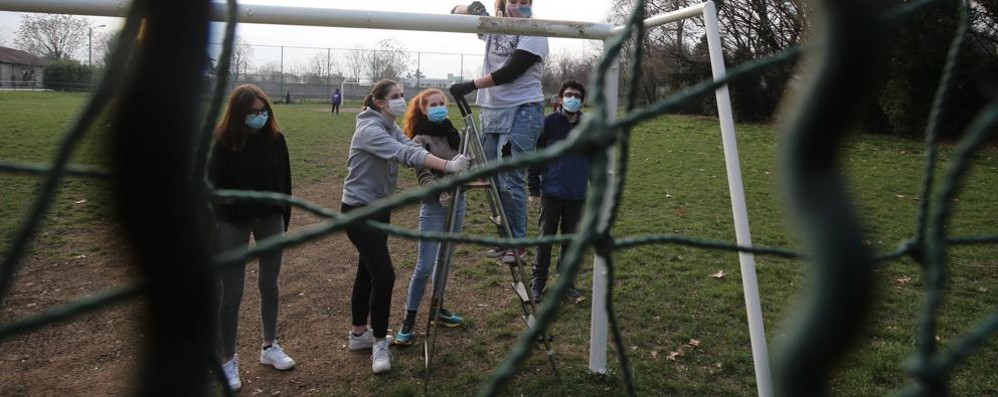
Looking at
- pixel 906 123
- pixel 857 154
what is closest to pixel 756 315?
pixel 857 154

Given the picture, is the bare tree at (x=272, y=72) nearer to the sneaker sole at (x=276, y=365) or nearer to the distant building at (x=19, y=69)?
the distant building at (x=19, y=69)

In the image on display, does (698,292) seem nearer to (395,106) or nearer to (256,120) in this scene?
(395,106)

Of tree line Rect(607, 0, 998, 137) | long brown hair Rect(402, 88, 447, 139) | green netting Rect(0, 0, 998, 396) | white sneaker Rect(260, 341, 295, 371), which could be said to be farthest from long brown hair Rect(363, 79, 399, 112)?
tree line Rect(607, 0, 998, 137)

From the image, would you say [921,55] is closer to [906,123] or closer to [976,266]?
[906,123]

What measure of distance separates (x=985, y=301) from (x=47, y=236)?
800 cm

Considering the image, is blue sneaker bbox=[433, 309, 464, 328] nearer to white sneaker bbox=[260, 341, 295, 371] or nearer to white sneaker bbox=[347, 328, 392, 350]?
white sneaker bbox=[347, 328, 392, 350]

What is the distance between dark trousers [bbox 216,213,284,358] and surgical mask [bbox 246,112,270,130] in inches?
19.4

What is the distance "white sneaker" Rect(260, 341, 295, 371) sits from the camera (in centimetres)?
392

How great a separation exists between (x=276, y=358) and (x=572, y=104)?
7.88ft

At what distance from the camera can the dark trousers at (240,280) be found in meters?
3.54

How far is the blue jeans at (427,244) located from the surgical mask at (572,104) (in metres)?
1.02

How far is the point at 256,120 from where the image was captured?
3482 mm

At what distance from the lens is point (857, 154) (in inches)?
557

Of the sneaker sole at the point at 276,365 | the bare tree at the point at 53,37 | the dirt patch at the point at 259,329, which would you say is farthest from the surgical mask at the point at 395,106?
the bare tree at the point at 53,37
